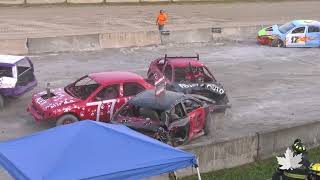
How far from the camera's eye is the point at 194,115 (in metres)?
14.8

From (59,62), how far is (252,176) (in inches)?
543

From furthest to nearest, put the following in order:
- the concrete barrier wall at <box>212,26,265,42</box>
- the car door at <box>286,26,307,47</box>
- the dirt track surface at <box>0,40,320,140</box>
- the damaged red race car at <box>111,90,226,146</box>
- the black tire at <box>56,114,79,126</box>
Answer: the concrete barrier wall at <box>212,26,265,42</box> → the car door at <box>286,26,307,47</box> → the dirt track surface at <box>0,40,320,140</box> → the black tire at <box>56,114,79,126</box> → the damaged red race car at <box>111,90,226,146</box>

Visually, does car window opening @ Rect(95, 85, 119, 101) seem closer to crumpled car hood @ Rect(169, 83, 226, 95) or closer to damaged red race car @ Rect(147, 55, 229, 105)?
damaged red race car @ Rect(147, 55, 229, 105)

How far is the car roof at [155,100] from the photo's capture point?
1409 cm

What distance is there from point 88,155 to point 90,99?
764 cm

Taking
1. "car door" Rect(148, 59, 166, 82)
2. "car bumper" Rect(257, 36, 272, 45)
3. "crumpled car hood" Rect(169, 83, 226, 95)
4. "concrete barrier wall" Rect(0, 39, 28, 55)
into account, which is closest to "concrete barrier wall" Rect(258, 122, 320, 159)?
"crumpled car hood" Rect(169, 83, 226, 95)

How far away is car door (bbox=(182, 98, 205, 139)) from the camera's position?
14.7 m

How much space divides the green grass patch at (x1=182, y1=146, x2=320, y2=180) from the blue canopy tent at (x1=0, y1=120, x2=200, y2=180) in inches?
159

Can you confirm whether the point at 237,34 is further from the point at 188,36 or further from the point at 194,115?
the point at 194,115

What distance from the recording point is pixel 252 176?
12.6m

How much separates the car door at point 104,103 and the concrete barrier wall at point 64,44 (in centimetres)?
1115

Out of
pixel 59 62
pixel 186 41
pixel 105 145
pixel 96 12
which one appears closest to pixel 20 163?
pixel 105 145

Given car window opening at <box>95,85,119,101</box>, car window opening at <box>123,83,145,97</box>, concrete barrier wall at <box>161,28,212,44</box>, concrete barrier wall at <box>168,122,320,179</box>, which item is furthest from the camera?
concrete barrier wall at <box>161,28,212,44</box>

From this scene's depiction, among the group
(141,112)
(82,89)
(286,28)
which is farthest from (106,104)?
(286,28)
